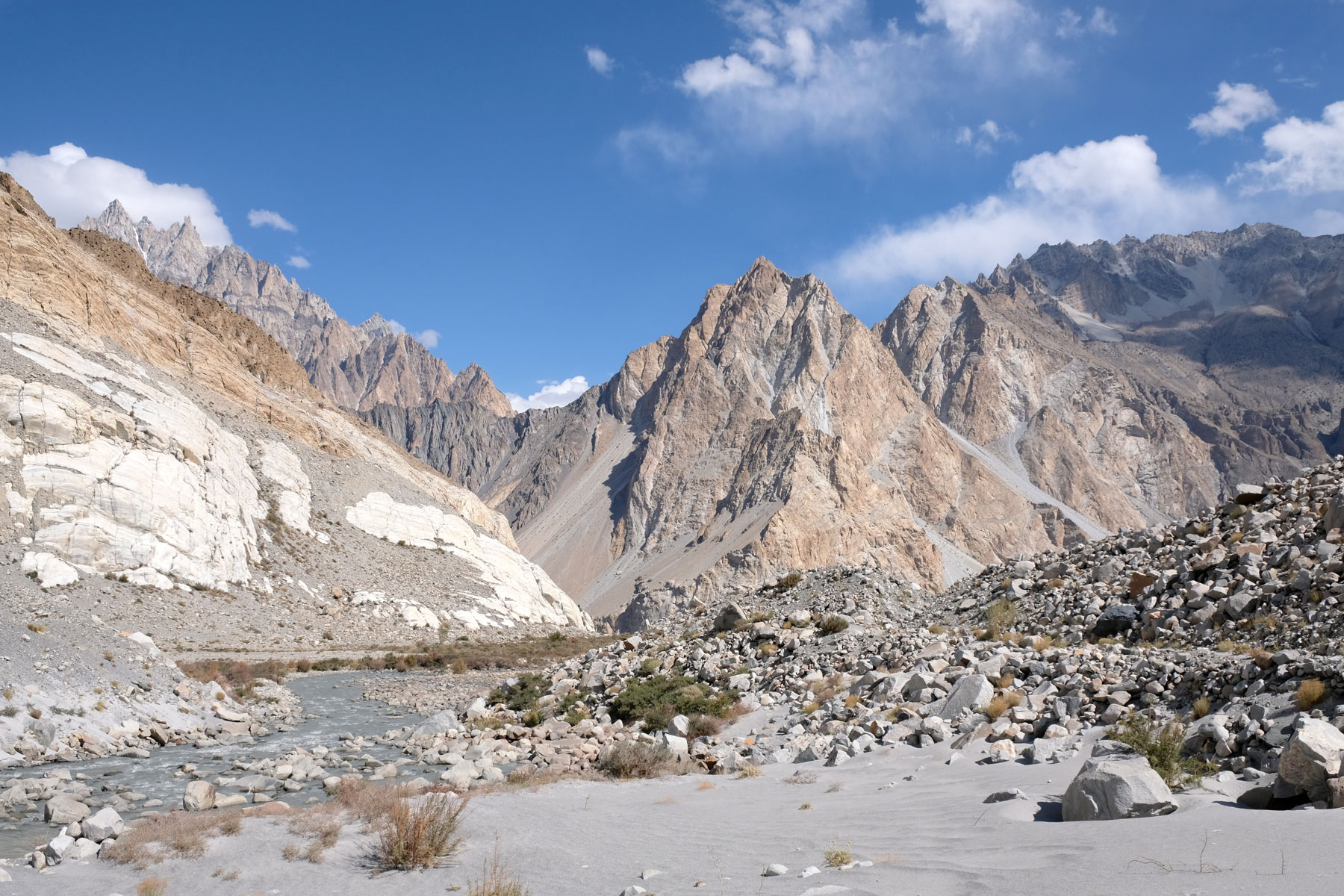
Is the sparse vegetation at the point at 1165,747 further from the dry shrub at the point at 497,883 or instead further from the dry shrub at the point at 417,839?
the dry shrub at the point at 417,839

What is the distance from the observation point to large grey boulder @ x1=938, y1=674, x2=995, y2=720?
1326cm

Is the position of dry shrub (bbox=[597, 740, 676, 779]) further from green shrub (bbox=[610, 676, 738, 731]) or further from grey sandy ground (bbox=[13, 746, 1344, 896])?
green shrub (bbox=[610, 676, 738, 731])

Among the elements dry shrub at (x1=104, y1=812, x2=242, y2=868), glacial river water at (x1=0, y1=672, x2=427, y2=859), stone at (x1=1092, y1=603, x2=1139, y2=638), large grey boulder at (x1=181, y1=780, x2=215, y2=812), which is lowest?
glacial river water at (x1=0, y1=672, x2=427, y2=859)

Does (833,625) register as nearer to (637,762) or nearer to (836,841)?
(637,762)

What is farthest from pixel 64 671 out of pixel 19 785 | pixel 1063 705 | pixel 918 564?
pixel 918 564

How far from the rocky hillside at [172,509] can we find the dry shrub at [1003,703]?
61.4ft

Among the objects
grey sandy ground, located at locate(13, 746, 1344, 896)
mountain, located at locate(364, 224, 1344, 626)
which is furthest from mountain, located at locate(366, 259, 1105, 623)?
grey sandy ground, located at locate(13, 746, 1344, 896)

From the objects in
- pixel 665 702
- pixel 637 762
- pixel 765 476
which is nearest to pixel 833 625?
pixel 665 702

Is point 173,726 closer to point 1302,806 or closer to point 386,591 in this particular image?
point 1302,806

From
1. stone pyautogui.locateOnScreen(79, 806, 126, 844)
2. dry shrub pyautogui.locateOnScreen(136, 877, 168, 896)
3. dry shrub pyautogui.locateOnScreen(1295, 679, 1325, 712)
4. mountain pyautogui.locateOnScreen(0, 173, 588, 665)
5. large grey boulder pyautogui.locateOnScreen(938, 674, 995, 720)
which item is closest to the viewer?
dry shrub pyautogui.locateOnScreen(136, 877, 168, 896)

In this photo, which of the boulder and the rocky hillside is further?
the rocky hillside

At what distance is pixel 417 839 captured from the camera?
30.1ft

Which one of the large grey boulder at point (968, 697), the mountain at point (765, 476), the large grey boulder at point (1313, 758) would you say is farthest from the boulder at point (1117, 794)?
the mountain at point (765, 476)

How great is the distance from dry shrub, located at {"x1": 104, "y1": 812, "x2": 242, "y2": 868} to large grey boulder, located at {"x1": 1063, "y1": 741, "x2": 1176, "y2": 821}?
1001 centimetres
